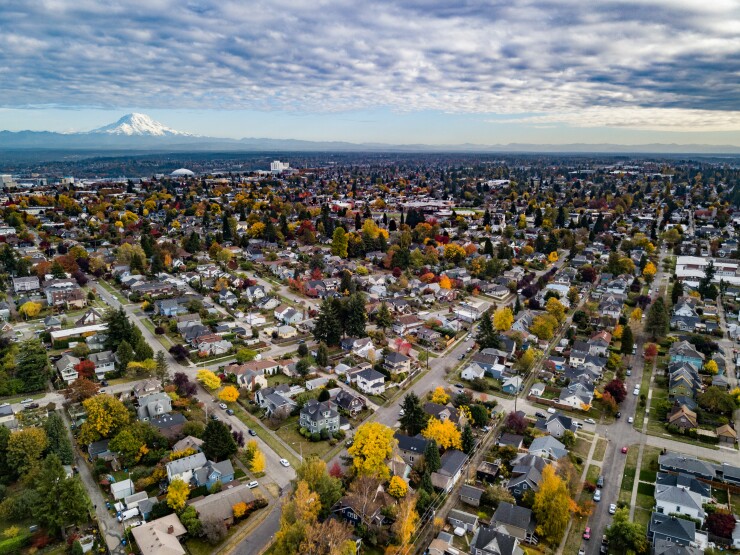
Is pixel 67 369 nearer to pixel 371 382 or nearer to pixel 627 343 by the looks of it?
pixel 371 382

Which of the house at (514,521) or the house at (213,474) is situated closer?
the house at (514,521)

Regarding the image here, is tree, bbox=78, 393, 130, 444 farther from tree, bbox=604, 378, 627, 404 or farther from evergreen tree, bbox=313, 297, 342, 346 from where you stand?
tree, bbox=604, 378, 627, 404

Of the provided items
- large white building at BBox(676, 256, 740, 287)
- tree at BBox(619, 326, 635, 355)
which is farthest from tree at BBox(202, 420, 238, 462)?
large white building at BBox(676, 256, 740, 287)

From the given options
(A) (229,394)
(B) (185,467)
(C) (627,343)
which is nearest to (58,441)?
(B) (185,467)

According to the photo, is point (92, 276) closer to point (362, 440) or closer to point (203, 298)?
point (203, 298)

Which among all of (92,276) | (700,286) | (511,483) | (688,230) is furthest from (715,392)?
(688,230)

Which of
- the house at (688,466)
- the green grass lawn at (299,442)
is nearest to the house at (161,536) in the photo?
the green grass lawn at (299,442)

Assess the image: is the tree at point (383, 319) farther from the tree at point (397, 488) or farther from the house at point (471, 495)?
the tree at point (397, 488)
